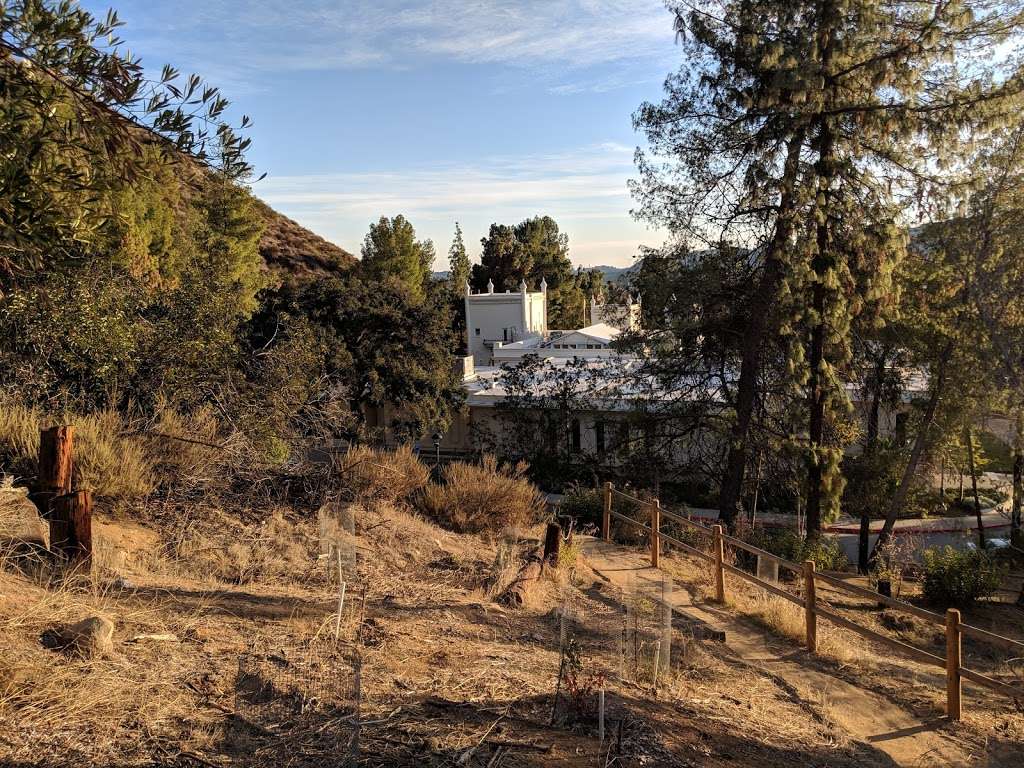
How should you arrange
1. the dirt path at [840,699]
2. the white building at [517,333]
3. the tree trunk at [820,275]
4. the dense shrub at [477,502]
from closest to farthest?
1. the dirt path at [840,699]
2. the dense shrub at [477,502]
3. the tree trunk at [820,275]
4. the white building at [517,333]

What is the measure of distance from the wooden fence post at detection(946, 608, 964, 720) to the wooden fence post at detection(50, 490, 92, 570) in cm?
723

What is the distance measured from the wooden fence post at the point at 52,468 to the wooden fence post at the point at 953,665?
7.63 metres

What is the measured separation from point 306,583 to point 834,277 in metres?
11.8

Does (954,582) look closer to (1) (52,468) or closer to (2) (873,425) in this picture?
(2) (873,425)

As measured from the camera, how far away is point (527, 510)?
1220 cm

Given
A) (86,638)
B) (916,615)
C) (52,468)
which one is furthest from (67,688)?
(916,615)

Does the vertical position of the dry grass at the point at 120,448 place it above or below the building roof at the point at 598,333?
below

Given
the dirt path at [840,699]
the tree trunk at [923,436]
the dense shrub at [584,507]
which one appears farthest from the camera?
the tree trunk at [923,436]

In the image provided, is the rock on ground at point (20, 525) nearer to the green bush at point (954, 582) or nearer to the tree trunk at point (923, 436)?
the green bush at point (954, 582)

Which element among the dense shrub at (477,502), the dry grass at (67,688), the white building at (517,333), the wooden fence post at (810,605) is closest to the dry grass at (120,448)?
the dry grass at (67,688)

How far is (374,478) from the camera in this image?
11109mm

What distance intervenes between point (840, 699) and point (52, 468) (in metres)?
7.23

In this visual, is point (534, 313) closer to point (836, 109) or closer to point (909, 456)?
point (909, 456)

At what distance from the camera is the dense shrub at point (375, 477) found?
35.7 feet
